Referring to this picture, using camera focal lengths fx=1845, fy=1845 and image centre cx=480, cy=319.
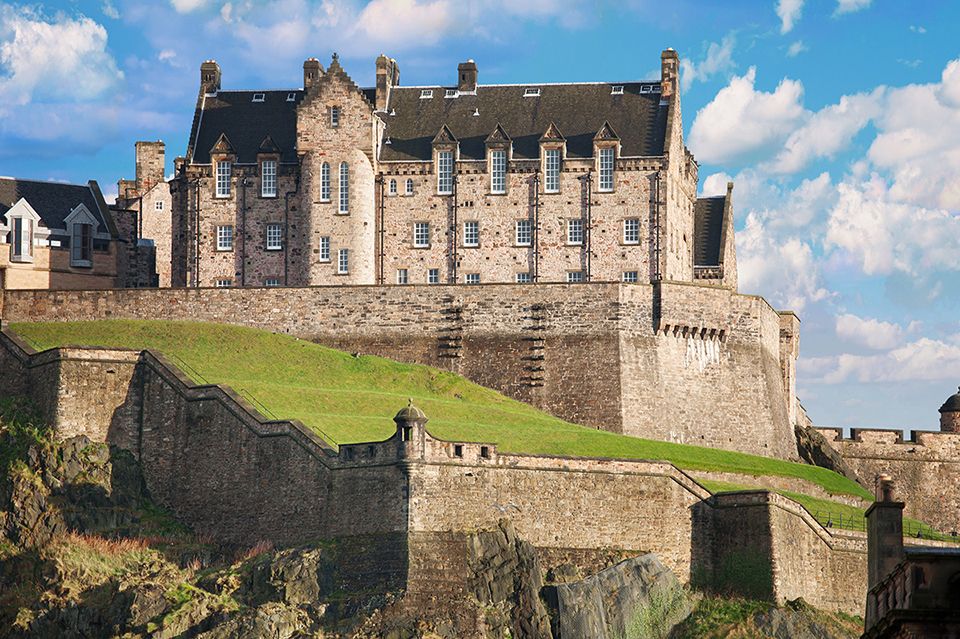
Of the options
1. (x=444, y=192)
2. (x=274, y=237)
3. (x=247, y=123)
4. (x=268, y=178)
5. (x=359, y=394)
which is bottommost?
(x=359, y=394)

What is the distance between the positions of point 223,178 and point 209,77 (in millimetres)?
7534

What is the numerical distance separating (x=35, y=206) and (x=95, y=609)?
35.8 meters

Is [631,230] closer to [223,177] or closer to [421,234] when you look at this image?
[421,234]

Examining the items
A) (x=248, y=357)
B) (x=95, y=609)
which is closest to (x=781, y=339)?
(x=248, y=357)

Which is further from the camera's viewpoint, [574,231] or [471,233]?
[471,233]

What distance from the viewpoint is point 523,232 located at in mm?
94750

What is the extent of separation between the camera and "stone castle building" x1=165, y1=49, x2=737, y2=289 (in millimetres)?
94062

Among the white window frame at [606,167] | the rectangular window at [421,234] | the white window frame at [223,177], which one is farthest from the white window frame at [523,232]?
the white window frame at [223,177]

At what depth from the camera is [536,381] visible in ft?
284

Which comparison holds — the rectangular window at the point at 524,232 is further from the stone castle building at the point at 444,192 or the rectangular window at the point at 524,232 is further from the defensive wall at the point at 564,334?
the defensive wall at the point at 564,334

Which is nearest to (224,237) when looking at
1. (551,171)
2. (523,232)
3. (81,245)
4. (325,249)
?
(325,249)

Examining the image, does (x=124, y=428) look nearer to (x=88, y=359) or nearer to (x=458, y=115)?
(x=88, y=359)

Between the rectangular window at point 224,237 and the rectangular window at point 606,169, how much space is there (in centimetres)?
1960

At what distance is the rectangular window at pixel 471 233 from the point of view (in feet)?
312
